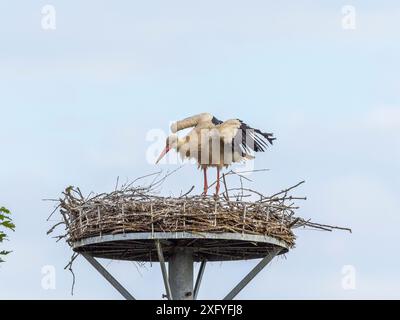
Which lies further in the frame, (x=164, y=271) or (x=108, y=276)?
(x=108, y=276)

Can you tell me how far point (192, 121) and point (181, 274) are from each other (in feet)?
9.85

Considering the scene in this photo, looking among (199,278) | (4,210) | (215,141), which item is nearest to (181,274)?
(199,278)

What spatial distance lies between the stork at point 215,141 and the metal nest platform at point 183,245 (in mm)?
1282

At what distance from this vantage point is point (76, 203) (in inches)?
573

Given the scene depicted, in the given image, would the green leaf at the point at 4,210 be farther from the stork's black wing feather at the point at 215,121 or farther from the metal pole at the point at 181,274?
the stork's black wing feather at the point at 215,121

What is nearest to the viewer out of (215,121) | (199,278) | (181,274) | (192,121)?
(181,274)

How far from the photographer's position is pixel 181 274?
1499cm

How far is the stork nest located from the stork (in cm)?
213

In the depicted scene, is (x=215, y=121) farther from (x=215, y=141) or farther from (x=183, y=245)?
(x=183, y=245)

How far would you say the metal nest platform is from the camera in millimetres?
13625

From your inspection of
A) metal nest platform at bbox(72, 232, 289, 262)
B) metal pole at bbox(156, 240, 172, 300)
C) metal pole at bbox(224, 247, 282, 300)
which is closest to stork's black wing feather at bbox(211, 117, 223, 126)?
metal nest platform at bbox(72, 232, 289, 262)
